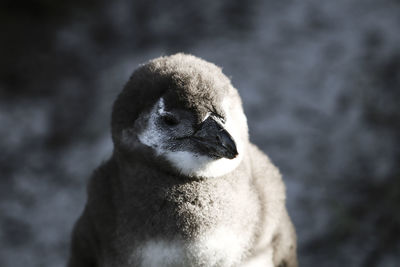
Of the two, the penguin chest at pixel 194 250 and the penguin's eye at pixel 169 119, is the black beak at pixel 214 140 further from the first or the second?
the penguin chest at pixel 194 250

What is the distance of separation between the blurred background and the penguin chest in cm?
204

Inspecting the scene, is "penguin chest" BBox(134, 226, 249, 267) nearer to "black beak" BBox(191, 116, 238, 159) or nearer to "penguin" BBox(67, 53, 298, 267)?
"penguin" BBox(67, 53, 298, 267)

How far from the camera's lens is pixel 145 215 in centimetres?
216

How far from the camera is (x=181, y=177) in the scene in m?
2.17

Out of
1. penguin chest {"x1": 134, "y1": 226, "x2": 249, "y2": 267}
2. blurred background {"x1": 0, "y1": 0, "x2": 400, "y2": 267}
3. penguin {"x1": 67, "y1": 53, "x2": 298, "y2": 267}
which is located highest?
blurred background {"x1": 0, "y1": 0, "x2": 400, "y2": 267}

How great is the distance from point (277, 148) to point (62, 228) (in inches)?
79.2

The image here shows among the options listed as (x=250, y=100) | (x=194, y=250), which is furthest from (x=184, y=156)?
(x=250, y=100)

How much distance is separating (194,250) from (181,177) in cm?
29

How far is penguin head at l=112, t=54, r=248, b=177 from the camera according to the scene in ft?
6.92

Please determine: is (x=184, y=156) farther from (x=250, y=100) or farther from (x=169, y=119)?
(x=250, y=100)

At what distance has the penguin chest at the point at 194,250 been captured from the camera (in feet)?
6.97

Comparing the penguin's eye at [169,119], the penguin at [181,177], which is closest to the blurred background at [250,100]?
the penguin at [181,177]

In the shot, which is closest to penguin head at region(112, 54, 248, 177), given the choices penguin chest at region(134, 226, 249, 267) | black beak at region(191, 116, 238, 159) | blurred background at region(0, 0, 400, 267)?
black beak at region(191, 116, 238, 159)

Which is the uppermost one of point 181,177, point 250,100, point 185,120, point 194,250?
point 250,100
